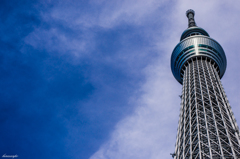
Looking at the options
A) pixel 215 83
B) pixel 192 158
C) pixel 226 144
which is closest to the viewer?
pixel 192 158

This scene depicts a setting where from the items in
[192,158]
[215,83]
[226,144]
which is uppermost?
[215,83]

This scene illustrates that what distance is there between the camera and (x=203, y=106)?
144 feet

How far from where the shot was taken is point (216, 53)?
69.1m

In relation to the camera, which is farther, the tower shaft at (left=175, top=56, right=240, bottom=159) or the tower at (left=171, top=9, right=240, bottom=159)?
the tower at (left=171, top=9, right=240, bottom=159)

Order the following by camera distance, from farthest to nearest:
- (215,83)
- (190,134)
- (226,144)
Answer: (215,83) → (190,134) → (226,144)

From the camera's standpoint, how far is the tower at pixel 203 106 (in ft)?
109

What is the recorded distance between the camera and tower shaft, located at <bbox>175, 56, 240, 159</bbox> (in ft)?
107

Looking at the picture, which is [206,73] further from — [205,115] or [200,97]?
[205,115]

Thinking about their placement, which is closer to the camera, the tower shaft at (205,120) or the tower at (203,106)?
the tower shaft at (205,120)

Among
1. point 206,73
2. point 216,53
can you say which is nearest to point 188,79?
point 206,73

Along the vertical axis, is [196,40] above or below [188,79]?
above

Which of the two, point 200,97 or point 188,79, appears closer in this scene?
point 200,97

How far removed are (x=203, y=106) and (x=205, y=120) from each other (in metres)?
5.36

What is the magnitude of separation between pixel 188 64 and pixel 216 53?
809 cm
